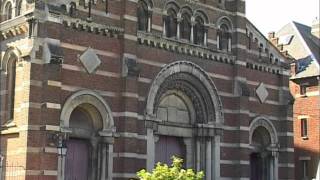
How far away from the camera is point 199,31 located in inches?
1212

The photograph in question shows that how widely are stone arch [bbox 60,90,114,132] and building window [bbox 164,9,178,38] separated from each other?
5.68 m

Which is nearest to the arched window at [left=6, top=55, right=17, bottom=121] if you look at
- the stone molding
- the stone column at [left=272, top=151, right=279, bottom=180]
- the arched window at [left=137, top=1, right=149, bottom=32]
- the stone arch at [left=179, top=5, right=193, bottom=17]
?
the stone molding

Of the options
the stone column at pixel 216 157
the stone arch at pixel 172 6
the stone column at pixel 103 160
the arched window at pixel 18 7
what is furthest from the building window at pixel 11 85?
the stone column at pixel 216 157

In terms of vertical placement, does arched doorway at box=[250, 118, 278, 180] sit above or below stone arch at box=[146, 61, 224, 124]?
below

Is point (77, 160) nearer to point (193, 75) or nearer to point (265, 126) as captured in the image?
point (193, 75)

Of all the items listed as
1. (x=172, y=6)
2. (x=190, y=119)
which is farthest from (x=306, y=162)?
(x=172, y=6)

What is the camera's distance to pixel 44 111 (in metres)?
23.0

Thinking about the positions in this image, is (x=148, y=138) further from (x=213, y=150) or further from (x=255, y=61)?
(x=255, y=61)

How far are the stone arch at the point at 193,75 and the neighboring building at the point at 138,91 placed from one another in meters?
0.05

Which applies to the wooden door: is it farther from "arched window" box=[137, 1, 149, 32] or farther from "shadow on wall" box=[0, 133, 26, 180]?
"shadow on wall" box=[0, 133, 26, 180]

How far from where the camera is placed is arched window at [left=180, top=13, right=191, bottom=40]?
29938mm

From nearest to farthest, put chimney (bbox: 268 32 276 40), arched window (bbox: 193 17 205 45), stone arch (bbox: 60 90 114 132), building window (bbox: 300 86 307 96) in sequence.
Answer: stone arch (bbox: 60 90 114 132) < arched window (bbox: 193 17 205 45) < building window (bbox: 300 86 307 96) < chimney (bbox: 268 32 276 40)

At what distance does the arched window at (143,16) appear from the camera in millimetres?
27938

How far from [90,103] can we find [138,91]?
2.66 meters
